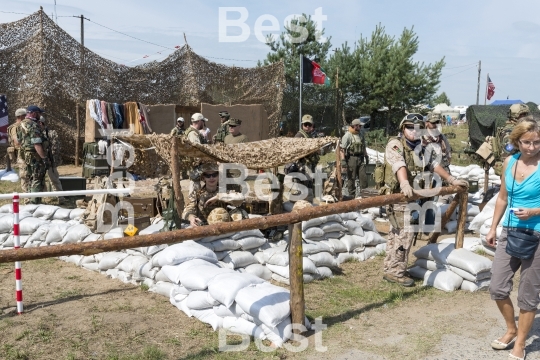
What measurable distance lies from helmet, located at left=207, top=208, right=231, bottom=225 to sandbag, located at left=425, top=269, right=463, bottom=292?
216cm

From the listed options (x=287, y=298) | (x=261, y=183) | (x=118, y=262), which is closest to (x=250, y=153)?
(x=261, y=183)

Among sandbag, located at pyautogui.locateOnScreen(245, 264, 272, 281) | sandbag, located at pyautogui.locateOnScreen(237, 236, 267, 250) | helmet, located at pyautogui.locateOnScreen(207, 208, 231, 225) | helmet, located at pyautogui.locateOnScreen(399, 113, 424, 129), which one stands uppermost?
helmet, located at pyautogui.locateOnScreen(399, 113, 424, 129)

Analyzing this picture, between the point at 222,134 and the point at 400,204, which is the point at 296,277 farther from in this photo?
the point at 222,134

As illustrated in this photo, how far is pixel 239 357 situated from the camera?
3.51 meters

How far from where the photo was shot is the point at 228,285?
12.9 feet

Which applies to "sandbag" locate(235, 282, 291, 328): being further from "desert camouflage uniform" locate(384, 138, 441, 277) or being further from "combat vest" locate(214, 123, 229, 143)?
"combat vest" locate(214, 123, 229, 143)

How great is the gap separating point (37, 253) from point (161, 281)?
2009 mm

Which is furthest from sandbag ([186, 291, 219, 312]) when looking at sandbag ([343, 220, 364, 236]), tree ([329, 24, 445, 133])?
tree ([329, 24, 445, 133])

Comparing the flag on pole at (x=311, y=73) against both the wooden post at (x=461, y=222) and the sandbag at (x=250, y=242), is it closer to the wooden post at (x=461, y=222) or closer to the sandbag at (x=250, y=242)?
the wooden post at (x=461, y=222)

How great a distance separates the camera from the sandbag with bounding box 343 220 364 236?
638 centimetres

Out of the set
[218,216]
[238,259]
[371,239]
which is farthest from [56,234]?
[371,239]

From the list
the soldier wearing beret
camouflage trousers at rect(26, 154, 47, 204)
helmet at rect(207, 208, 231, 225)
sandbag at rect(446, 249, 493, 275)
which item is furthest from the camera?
the soldier wearing beret

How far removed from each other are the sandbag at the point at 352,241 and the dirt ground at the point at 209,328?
74 cm

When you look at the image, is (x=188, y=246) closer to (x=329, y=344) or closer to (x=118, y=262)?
(x=118, y=262)
